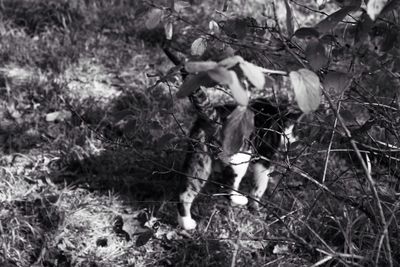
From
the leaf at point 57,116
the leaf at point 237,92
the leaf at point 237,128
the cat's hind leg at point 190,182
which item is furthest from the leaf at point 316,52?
the leaf at point 57,116

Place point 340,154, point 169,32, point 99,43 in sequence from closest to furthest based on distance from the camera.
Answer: point 169,32, point 340,154, point 99,43

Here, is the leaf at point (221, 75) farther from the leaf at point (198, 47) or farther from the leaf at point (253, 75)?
the leaf at point (198, 47)

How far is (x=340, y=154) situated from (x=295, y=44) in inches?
85.9

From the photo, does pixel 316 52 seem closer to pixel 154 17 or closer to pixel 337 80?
pixel 337 80

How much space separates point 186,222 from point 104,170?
0.78 meters

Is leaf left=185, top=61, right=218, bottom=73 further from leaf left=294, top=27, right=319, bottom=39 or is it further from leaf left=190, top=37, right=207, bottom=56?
leaf left=190, top=37, right=207, bottom=56

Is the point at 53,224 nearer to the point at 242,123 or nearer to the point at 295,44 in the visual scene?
the point at 295,44

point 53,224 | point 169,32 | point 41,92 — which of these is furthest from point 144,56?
point 169,32

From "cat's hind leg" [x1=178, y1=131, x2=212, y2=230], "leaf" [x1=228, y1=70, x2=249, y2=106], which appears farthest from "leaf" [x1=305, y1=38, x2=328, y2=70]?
"cat's hind leg" [x1=178, y1=131, x2=212, y2=230]

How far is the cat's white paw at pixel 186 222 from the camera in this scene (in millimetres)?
3217

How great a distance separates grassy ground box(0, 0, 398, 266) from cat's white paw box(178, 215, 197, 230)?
0.06 m

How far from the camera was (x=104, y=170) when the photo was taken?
359cm

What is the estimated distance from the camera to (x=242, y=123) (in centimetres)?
121

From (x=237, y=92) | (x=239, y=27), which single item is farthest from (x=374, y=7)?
(x=239, y=27)
